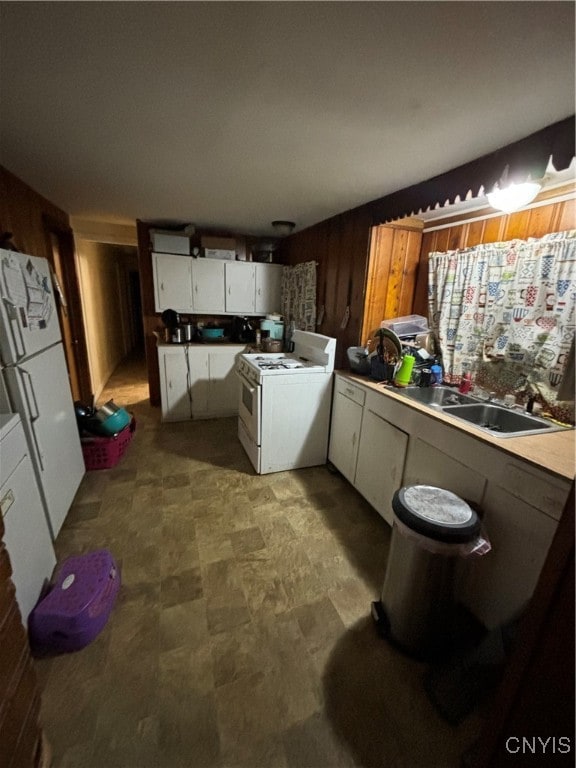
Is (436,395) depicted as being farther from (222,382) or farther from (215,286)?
(215,286)

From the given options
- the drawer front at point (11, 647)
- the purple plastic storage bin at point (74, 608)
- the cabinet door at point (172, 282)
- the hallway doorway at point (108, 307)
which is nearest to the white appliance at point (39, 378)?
the purple plastic storage bin at point (74, 608)

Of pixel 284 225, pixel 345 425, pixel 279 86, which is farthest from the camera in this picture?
pixel 284 225

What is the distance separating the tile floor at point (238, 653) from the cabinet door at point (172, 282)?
2.21 metres

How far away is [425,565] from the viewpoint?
1259 mm

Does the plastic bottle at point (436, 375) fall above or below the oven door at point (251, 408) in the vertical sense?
above

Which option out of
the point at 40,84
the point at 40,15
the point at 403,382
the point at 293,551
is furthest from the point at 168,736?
the point at 40,84

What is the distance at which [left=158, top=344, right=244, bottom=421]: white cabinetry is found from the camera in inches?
136

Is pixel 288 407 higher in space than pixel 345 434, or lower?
higher

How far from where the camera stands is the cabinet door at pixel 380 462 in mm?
1927

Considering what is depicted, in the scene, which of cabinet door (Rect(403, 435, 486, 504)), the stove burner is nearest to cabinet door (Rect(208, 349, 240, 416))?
the stove burner

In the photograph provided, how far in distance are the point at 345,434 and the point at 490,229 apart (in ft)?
5.92

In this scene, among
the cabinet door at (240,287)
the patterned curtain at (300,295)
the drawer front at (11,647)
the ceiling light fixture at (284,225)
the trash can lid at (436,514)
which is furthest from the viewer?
the cabinet door at (240,287)

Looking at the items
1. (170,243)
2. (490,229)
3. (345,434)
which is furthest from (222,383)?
(490,229)

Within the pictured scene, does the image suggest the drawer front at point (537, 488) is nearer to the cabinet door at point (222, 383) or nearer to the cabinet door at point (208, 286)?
the cabinet door at point (222, 383)
